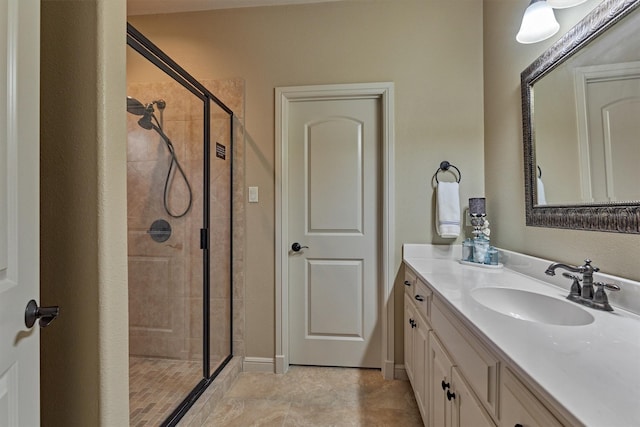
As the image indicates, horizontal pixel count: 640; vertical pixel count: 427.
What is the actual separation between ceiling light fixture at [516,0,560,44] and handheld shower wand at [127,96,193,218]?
1.95 m

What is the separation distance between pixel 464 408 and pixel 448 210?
1.24 m

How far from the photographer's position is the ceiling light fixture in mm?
1257

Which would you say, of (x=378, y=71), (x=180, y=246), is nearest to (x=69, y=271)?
(x=180, y=246)

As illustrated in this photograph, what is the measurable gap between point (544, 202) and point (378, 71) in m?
1.35

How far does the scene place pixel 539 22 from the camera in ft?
4.20

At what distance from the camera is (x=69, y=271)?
0.81m

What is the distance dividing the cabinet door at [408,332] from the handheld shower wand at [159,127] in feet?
4.97

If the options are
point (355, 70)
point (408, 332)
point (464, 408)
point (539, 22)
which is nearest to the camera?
point (464, 408)

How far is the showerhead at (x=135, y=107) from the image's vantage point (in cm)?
150

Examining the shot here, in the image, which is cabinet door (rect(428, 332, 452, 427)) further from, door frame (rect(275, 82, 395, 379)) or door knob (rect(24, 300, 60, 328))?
door knob (rect(24, 300, 60, 328))

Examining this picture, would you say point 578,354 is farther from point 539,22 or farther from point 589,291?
point 539,22

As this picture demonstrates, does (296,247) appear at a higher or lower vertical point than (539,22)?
lower

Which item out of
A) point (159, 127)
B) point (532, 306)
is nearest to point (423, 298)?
point (532, 306)
